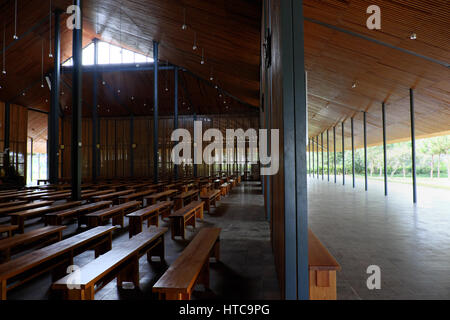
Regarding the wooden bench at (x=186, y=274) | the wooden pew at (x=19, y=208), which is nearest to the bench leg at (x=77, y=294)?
the wooden bench at (x=186, y=274)

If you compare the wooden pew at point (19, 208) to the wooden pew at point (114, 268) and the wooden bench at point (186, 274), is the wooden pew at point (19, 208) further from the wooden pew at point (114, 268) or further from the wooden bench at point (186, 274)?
the wooden bench at point (186, 274)

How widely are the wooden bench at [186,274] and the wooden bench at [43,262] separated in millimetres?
1214

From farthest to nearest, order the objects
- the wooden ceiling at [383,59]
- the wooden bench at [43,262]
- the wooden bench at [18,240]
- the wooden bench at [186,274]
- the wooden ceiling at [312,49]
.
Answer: the wooden ceiling at [312,49] → the wooden ceiling at [383,59] → the wooden bench at [18,240] → the wooden bench at [43,262] → the wooden bench at [186,274]

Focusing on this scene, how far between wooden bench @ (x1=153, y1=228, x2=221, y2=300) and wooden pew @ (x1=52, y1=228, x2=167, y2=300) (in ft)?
1.70

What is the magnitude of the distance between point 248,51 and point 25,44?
11660 mm

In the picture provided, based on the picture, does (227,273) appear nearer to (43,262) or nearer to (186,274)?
(186,274)

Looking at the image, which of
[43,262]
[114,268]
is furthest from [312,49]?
[43,262]

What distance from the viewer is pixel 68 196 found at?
7793mm

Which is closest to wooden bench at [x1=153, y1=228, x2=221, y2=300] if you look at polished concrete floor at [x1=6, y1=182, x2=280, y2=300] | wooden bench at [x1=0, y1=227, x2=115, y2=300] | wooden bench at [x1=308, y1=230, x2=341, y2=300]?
polished concrete floor at [x1=6, y1=182, x2=280, y2=300]

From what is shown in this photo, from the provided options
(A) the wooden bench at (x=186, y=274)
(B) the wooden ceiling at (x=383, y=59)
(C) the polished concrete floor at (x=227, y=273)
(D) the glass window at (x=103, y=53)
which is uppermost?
(D) the glass window at (x=103, y=53)

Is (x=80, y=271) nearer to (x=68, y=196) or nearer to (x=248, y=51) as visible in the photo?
(x=68, y=196)

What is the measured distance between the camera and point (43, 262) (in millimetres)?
2758

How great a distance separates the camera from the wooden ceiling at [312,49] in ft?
17.9

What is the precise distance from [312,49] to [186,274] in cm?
688
